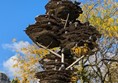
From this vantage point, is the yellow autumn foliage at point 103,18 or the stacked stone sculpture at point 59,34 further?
the yellow autumn foliage at point 103,18

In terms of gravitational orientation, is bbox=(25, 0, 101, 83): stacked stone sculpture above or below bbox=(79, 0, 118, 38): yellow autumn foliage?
below

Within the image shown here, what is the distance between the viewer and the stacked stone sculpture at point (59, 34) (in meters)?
7.78

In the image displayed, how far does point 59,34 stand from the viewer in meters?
8.32

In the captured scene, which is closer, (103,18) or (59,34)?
(59,34)

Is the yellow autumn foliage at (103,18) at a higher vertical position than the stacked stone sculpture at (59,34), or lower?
higher

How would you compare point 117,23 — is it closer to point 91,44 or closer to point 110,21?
point 110,21

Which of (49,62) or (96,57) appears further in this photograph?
(96,57)

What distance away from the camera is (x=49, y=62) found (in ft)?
26.9

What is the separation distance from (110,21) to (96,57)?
3232 millimetres

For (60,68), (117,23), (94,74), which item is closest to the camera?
(60,68)

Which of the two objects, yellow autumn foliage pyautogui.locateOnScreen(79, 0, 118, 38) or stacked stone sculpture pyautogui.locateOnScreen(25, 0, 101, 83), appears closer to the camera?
stacked stone sculpture pyautogui.locateOnScreen(25, 0, 101, 83)

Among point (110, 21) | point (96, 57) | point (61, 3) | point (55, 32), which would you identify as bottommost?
point (55, 32)

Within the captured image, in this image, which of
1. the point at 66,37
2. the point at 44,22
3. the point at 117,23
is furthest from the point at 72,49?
the point at 117,23

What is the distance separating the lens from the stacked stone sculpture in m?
7.78
